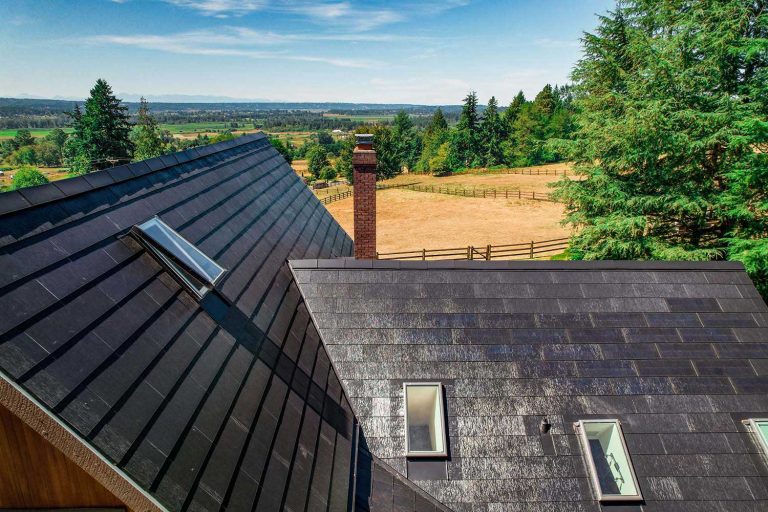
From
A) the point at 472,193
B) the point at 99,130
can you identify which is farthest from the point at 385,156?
the point at 99,130

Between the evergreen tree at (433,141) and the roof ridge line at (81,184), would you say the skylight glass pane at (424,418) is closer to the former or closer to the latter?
the roof ridge line at (81,184)

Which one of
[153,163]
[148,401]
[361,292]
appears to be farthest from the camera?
[361,292]

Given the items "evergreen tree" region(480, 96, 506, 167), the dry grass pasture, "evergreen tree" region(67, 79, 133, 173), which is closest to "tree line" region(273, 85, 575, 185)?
"evergreen tree" region(480, 96, 506, 167)

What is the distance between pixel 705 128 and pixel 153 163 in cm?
1598

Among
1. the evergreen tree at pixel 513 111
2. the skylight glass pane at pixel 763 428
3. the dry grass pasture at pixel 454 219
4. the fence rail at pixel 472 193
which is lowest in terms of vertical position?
the dry grass pasture at pixel 454 219

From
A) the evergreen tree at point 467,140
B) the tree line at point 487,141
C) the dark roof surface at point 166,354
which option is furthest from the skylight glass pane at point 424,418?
the evergreen tree at point 467,140

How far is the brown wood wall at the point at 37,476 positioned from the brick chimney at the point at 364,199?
6916 millimetres

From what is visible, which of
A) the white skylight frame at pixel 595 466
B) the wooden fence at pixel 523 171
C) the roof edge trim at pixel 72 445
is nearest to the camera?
the roof edge trim at pixel 72 445

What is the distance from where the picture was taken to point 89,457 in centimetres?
272

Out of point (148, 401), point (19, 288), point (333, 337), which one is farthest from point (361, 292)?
point (19, 288)

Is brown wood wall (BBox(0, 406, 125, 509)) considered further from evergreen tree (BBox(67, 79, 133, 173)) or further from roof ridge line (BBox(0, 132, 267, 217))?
evergreen tree (BBox(67, 79, 133, 173))

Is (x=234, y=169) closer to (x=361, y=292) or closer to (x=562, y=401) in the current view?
(x=361, y=292)

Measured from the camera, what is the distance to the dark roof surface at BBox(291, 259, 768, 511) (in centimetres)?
546

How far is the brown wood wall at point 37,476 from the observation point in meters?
3.02
